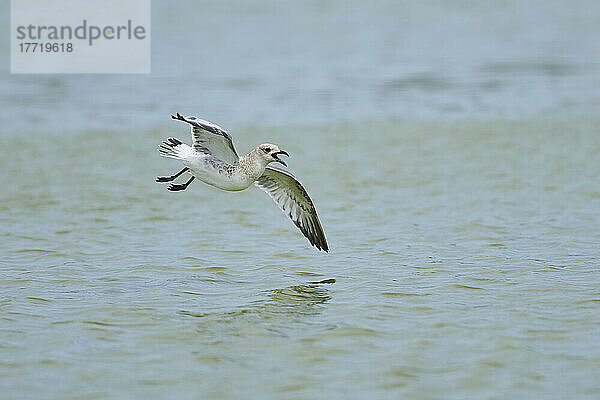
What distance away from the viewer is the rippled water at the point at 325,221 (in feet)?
25.0

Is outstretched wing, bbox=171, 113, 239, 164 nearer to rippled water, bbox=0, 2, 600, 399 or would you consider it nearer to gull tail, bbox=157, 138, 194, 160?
gull tail, bbox=157, 138, 194, 160

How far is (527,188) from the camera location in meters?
13.6

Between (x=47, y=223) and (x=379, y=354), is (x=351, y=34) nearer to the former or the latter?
(x=47, y=223)

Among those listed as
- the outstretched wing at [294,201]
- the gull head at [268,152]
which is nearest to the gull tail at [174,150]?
the gull head at [268,152]

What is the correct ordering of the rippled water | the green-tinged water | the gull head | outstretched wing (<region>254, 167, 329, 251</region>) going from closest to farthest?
the green-tinged water
the rippled water
the gull head
outstretched wing (<region>254, 167, 329, 251</region>)

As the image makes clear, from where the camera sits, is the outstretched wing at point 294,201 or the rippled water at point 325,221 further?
the outstretched wing at point 294,201

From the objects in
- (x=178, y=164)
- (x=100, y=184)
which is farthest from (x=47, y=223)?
(x=178, y=164)

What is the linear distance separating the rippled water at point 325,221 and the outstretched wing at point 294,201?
347 mm

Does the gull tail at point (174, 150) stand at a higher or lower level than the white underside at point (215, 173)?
higher

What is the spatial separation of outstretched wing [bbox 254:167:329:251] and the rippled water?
35cm

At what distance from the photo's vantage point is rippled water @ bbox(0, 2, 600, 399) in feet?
25.0

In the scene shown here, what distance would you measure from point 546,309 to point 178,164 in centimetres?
802

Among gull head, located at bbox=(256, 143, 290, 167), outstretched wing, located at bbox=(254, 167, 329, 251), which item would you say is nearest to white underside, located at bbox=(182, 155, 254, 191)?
gull head, located at bbox=(256, 143, 290, 167)

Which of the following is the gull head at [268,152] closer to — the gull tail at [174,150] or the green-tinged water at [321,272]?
the gull tail at [174,150]
